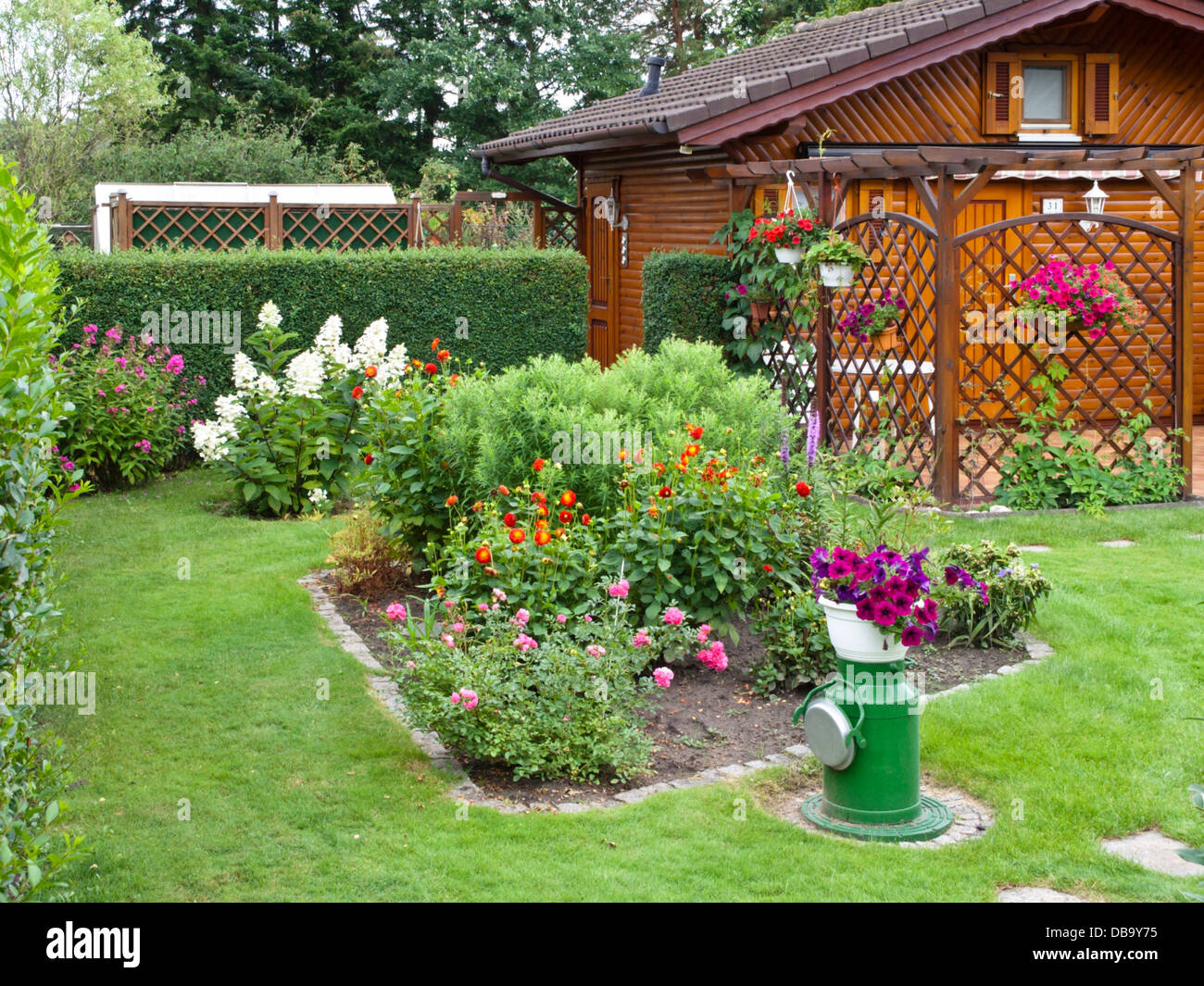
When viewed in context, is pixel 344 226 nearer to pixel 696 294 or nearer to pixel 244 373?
pixel 696 294

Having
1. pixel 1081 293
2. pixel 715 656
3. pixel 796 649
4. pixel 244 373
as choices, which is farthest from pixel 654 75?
pixel 715 656

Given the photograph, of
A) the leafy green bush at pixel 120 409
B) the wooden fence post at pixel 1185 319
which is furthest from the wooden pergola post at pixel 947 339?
the leafy green bush at pixel 120 409

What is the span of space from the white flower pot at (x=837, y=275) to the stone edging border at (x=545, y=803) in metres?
4.01

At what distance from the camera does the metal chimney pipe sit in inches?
620

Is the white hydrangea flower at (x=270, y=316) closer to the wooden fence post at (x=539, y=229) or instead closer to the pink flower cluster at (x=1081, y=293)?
the pink flower cluster at (x=1081, y=293)

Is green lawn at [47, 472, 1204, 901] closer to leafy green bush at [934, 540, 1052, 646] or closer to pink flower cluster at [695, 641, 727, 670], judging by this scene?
leafy green bush at [934, 540, 1052, 646]

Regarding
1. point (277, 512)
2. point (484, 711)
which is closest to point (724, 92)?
point (277, 512)

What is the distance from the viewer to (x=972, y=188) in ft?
30.9

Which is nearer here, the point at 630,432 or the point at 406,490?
the point at 630,432

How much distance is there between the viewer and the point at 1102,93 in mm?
13500

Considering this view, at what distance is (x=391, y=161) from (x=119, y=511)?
23.0m

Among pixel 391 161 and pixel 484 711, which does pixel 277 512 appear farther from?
pixel 391 161

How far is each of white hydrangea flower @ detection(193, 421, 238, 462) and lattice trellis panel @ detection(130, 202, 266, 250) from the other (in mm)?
4828
